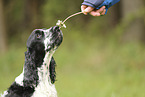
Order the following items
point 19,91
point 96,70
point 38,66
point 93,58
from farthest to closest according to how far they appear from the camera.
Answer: point 93,58
point 96,70
point 38,66
point 19,91

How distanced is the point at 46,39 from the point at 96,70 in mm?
5326

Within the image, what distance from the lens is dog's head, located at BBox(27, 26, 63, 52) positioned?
3.42 meters

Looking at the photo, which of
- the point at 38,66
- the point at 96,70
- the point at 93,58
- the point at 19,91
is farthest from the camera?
the point at 93,58

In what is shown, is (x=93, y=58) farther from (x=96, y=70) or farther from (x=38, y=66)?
(x=38, y=66)

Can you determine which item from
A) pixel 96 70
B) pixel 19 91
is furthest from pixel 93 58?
pixel 19 91

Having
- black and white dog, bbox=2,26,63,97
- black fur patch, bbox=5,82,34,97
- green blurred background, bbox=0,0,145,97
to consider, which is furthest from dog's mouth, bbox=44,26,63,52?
green blurred background, bbox=0,0,145,97

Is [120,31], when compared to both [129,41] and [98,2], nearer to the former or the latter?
[129,41]

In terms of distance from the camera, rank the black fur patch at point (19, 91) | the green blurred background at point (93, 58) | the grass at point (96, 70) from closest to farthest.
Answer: the black fur patch at point (19, 91) → the grass at point (96, 70) → the green blurred background at point (93, 58)

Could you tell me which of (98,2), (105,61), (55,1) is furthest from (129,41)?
(98,2)

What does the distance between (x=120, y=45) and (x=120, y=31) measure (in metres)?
0.52

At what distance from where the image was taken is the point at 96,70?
8555 millimetres

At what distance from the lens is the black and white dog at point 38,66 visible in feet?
11.2

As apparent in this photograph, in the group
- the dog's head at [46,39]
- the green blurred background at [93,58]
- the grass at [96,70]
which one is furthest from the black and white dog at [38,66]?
A: the grass at [96,70]

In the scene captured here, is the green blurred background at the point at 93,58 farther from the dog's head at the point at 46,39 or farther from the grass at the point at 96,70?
the dog's head at the point at 46,39
